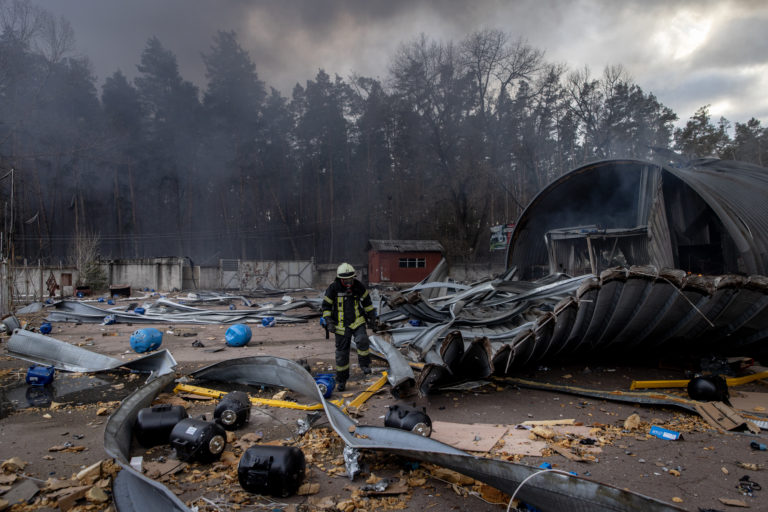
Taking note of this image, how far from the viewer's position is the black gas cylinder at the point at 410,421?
336cm

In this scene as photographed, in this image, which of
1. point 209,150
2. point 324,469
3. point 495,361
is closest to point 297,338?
point 495,361

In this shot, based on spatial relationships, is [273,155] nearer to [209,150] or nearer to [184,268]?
[209,150]

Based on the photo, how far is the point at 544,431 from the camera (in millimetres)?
3578

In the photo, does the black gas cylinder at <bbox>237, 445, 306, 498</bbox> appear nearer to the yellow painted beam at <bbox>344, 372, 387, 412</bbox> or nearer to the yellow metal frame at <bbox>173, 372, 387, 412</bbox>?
the yellow metal frame at <bbox>173, 372, 387, 412</bbox>

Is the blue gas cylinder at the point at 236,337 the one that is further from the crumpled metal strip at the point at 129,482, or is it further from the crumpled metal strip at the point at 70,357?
the crumpled metal strip at the point at 129,482

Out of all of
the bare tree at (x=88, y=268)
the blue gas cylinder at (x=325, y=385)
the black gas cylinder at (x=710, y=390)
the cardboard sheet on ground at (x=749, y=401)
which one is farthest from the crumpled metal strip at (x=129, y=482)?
the bare tree at (x=88, y=268)

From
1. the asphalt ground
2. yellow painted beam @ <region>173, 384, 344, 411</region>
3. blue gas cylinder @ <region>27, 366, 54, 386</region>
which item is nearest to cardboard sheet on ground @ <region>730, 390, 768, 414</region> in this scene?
the asphalt ground

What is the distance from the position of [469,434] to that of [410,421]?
61 cm

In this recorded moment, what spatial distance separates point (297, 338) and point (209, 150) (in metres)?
29.4

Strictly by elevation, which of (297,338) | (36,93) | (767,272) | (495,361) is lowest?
(297,338)

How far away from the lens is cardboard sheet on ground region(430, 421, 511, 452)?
3.36 m

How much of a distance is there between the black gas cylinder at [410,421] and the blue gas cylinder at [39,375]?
481 cm

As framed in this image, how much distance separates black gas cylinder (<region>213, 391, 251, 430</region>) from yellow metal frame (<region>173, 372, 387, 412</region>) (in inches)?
21.1

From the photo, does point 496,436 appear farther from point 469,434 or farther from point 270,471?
point 270,471
